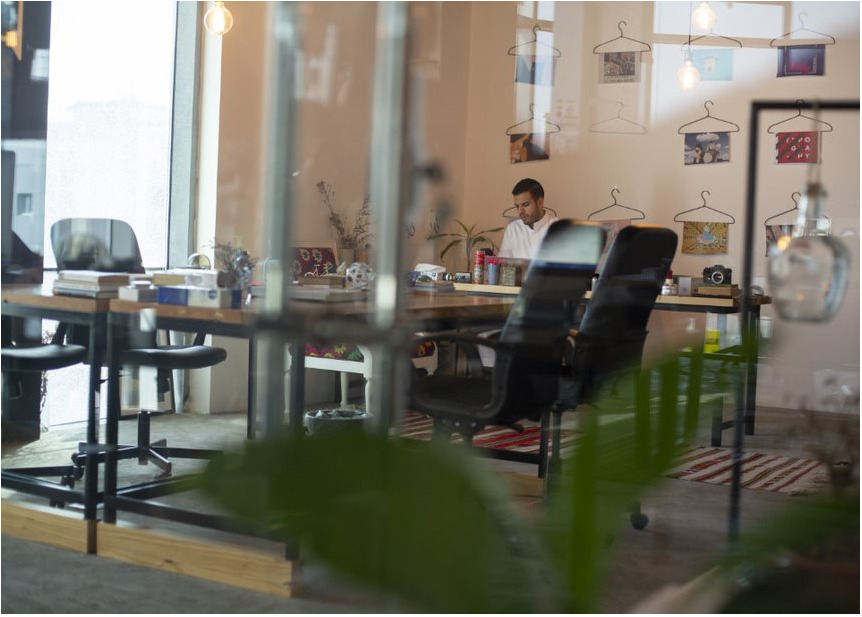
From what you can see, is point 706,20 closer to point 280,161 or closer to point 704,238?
point 704,238

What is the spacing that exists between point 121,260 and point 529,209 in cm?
99

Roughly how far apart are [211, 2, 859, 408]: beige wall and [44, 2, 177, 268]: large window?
12.9 inches

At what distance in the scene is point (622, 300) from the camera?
2326 mm

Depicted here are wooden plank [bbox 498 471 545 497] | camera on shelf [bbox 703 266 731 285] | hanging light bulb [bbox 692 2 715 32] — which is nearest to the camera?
wooden plank [bbox 498 471 545 497]

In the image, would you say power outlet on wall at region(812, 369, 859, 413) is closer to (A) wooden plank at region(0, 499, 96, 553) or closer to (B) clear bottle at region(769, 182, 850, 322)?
(B) clear bottle at region(769, 182, 850, 322)

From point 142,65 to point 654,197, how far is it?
131 cm

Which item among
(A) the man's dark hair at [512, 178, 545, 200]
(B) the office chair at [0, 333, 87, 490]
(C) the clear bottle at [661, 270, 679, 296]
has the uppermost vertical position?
(A) the man's dark hair at [512, 178, 545, 200]

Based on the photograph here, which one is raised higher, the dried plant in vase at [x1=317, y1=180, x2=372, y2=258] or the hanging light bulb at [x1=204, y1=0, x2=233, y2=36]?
the hanging light bulb at [x1=204, y1=0, x2=233, y2=36]

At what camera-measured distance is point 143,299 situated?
2266 mm

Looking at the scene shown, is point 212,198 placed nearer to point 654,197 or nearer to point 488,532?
point 654,197

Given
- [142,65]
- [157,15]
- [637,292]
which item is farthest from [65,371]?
[637,292]

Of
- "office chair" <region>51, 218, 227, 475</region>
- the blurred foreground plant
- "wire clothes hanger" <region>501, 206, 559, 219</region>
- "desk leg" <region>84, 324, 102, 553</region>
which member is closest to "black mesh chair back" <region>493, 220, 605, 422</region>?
"wire clothes hanger" <region>501, 206, 559, 219</region>

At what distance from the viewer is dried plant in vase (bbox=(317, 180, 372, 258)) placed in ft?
4.13

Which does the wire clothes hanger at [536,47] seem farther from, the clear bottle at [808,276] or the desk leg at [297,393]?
the clear bottle at [808,276]
